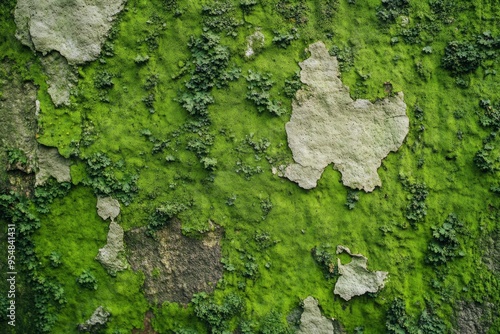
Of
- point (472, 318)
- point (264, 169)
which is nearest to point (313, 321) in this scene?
point (472, 318)

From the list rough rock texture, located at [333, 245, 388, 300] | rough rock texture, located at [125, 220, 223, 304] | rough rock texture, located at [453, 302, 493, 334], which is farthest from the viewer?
rough rock texture, located at [125, 220, 223, 304]

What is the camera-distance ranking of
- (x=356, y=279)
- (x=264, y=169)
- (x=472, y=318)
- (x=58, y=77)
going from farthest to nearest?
(x=58, y=77) → (x=264, y=169) → (x=356, y=279) → (x=472, y=318)

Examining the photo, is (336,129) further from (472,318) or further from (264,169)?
(472,318)

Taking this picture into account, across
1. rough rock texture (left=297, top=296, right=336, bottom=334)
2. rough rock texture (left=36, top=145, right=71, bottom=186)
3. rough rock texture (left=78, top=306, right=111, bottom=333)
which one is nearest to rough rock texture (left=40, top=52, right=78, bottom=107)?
rough rock texture (left=36, top=145, right=71, bottom=186)

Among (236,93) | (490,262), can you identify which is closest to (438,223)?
(490,262)

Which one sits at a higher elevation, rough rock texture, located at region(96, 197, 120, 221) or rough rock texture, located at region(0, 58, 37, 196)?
rough rock texture, located at region(0, 58, 37, 196)

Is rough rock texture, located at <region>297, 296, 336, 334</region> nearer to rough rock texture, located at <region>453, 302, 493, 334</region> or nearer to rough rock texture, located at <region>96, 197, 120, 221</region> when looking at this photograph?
rough rock texture, located at <region>453, 302, 493, 334</region>

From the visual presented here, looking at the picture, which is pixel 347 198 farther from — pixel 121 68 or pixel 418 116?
pixel 121 68
